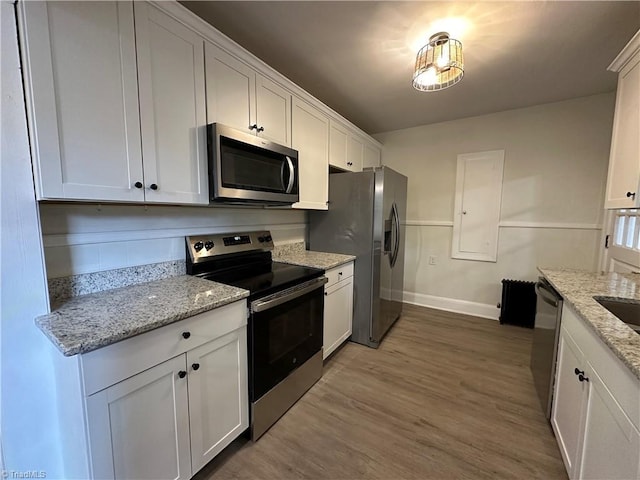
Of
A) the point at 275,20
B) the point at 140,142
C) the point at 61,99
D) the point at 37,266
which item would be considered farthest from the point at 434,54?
the point at 37,266

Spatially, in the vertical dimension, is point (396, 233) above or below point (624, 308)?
above

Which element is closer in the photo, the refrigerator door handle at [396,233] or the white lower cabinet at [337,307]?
the white lower cabinet at [337,307]

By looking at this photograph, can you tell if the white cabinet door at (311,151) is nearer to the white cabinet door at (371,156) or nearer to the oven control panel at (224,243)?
the oven control panel at (224,243)

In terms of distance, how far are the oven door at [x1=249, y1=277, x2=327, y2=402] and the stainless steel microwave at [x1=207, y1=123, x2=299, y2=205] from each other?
647 millimetres

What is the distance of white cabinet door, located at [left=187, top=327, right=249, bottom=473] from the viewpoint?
1.21 meters

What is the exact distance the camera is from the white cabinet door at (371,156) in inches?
131

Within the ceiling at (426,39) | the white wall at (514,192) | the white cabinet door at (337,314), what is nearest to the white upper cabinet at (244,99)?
the ceiling at (426,39)

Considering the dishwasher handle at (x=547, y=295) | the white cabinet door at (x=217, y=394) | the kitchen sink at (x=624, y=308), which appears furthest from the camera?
the dishwasher handle at (x=547, y=295)

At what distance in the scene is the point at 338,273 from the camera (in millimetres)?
2309

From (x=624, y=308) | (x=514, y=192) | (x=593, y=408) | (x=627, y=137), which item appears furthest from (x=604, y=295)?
(x=514, y=192)

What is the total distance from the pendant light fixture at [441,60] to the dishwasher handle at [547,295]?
1510 mm

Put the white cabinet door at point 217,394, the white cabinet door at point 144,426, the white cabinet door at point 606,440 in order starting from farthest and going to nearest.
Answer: the white cabinet door at point 217,394 → the white cabinet door at point 144,426 → the white cabinet door at point 606,440

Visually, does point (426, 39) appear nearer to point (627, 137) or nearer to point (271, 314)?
point (627, 137)

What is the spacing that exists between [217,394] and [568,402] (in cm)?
178
